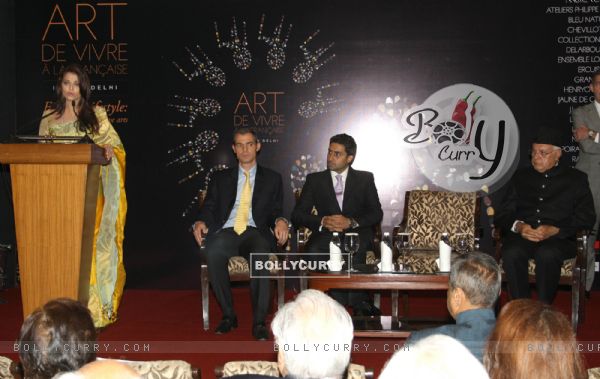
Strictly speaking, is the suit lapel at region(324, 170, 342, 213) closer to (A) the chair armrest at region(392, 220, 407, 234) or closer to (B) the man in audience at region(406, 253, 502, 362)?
(A) the chair armrest at region(392, 220, 407, 234)

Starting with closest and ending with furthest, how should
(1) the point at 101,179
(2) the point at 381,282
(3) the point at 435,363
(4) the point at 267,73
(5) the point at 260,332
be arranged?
(3) the point at 435,363 < (2) the point at 381,282 < (5) the point at 260,332 < (1) the point at 101,179 < (4) the point at 267,73

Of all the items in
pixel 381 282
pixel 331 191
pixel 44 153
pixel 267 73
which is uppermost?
pixel 267 73

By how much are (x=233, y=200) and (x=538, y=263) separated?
7.44 feet

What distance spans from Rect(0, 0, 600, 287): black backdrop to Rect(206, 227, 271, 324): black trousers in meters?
1.72

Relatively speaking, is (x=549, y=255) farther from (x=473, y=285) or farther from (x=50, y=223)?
(x=50, y=223)

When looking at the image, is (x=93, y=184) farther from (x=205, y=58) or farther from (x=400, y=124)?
(x=400, y=124)

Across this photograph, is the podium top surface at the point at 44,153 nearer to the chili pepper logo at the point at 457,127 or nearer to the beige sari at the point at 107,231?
the beige sari at the point at 107,231

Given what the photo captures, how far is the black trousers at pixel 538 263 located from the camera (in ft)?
17.9

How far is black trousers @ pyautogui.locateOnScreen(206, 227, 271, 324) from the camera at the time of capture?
542 cm

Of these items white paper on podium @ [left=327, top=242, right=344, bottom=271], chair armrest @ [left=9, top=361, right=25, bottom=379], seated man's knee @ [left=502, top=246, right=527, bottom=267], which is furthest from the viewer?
seated man's knee @ [left=502, top=246, right=527, bottom=267]

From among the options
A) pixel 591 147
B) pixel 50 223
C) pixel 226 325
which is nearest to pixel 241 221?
pixel 226 325

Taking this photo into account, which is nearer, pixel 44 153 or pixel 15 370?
Result: pixel 15 370

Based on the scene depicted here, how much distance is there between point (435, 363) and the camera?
1474 millimetres

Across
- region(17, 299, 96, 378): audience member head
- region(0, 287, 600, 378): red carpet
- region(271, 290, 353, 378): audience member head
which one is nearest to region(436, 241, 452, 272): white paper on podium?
region(0, 287, 600, 378): red carpet
